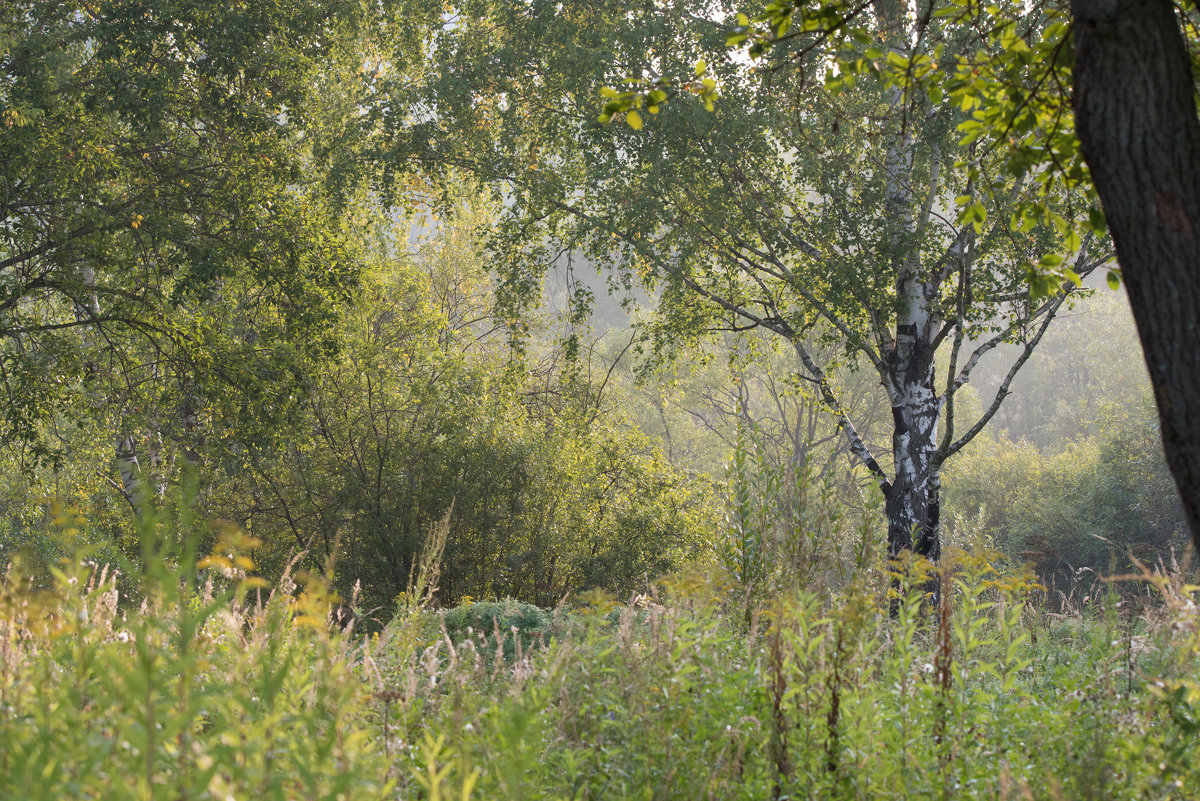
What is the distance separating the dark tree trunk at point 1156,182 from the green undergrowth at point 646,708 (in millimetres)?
988

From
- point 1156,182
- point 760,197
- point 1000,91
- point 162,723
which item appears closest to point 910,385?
point 760,197

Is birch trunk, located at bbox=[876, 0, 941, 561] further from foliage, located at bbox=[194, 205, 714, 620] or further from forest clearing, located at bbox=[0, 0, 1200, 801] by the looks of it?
foliage, located at bbox=[194, 205, 714, 620]

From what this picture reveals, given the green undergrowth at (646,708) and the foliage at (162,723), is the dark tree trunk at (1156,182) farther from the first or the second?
the foliage at (162,723)

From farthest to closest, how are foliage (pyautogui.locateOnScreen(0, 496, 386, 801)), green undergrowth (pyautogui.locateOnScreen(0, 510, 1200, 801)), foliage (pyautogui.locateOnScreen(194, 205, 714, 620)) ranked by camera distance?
foliage (pyautogui.locateOnScreen(194, 205, 714, 620)) → green undergrowth (pyautogui.locateOnScreen(0, 510, 1200, 801)) → foliage (pyautogui.locateOnScreen(0, 496, 386, 801))

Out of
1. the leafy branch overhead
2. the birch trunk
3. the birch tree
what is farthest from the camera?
the birch trunk

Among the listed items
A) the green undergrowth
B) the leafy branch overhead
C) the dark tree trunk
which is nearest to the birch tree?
the leafy branch overhead

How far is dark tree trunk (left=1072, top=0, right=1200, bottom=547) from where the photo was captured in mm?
2189

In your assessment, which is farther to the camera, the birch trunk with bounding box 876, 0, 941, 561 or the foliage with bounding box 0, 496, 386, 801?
the birch trunk with bounding box 876, 0, 941, 561

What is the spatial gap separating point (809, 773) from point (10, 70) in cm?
1094

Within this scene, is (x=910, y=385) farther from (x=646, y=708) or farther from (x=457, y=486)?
(x=646, y=708)

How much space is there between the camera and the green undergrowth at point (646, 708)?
2.05m

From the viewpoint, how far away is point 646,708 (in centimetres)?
290

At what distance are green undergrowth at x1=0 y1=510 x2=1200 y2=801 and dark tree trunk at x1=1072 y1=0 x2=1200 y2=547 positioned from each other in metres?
0.99

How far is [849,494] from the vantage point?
4.15m
